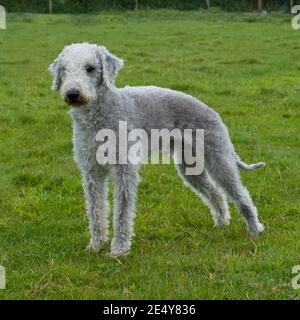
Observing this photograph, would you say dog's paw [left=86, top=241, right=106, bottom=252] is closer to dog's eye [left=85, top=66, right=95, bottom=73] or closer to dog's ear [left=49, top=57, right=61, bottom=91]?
dog's ear [left=49, top=57, right=61, bottom=91]

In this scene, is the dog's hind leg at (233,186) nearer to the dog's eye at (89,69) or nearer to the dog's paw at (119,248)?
the dog's paw at (119,248)

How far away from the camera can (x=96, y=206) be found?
266 inches

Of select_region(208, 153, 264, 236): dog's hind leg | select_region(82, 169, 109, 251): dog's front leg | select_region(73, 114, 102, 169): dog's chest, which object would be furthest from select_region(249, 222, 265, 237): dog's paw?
select_region(73, 114, 102, 169): dog's chest

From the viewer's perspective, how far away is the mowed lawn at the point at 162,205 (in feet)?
18.8

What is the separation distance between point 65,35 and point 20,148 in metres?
17.1

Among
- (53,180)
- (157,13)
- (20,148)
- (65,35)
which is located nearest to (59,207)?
(53,180)

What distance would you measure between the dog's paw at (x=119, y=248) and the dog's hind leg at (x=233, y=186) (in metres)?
1.28

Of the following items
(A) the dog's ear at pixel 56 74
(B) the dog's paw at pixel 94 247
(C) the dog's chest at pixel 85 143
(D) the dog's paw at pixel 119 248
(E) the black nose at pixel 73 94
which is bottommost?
(B) the dog's paw at pixel 94 247

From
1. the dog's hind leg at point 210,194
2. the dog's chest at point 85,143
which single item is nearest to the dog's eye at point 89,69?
the dog's chest at point 85,143

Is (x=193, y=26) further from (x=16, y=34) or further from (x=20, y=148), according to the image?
(x=20, y=148)

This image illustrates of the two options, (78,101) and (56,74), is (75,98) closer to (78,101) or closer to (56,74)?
(78,101)

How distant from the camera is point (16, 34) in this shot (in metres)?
27.3

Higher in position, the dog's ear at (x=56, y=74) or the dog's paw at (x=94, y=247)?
the dog's ear at (x=56, y=74)

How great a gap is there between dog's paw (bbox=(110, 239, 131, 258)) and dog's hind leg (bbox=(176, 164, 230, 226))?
4.31 feet
